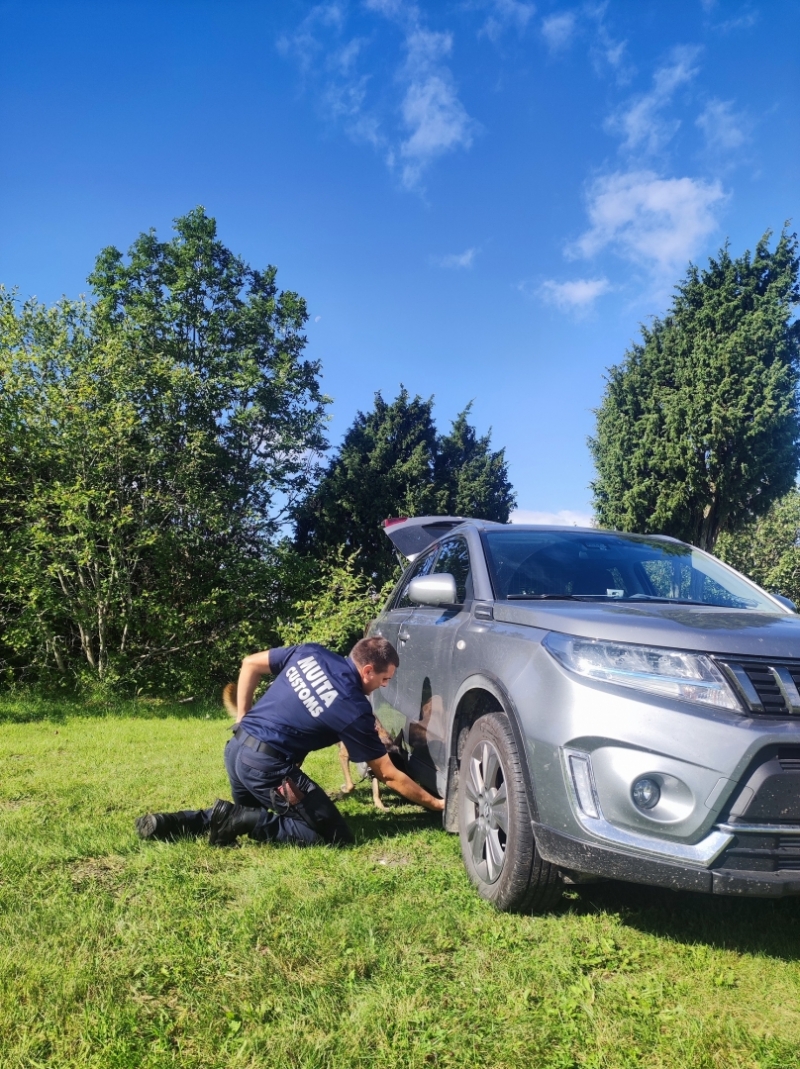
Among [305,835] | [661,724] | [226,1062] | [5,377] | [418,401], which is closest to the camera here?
[226,1062]

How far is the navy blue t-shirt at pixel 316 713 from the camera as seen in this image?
3.91 meters

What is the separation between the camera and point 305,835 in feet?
13.0

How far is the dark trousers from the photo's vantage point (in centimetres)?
395

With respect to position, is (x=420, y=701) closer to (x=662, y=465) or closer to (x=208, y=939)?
(x=208, y=939)

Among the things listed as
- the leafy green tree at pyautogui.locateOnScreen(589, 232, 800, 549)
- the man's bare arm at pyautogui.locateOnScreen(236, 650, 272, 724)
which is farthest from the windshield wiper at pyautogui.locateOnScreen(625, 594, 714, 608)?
the leafy green tree at pyautogui.locateOnScreen(589, 232, 800, 549)

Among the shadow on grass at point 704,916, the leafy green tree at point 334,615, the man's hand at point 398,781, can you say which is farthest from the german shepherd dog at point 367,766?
the leafy green tree at point 334,615

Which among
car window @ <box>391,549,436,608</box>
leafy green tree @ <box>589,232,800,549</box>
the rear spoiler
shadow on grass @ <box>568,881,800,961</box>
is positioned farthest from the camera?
leafy green tree @ <box>589,232,800,549</box>

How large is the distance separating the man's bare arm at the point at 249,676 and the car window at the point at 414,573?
3.58 ft

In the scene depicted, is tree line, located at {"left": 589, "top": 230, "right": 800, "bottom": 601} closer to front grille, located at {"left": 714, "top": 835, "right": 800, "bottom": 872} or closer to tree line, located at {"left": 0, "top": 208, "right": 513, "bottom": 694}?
tree line, located at {"left": 0, "top": 208, "right": 513, "bottom": 694}

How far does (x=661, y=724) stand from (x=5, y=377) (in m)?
11.4

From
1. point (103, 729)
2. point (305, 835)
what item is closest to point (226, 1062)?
point (305, 835)

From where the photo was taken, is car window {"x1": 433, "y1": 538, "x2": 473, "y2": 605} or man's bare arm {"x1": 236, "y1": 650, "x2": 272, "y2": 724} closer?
car window {"x1": 433, "y1": 538, "x2": 473, "y2": 605}

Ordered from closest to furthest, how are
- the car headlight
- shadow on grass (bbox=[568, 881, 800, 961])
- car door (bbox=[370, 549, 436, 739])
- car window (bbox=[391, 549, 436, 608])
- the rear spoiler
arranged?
1. the car headlight
2. shadow on grass (bbox=[568, 881, 800, 961])
3. car door (bbox=[370, 549, 436, 739])
4. car window (bbox=[391, 549, 436, 608])
5. the rear spoiler

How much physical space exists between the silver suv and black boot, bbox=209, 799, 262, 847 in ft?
3.32
